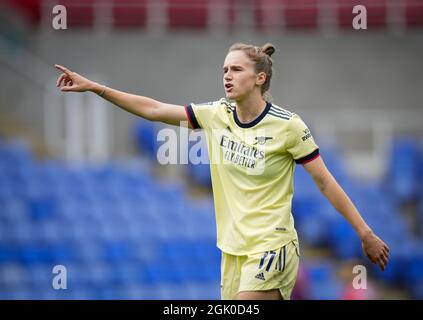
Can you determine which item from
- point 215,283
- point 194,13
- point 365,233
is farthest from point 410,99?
point 365,233

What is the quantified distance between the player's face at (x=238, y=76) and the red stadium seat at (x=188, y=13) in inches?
418

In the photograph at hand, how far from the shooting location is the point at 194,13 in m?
16.5

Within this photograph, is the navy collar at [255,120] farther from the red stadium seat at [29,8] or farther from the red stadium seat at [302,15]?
the red stadium seat at [302,15]

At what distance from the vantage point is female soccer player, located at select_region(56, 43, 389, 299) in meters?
5.74

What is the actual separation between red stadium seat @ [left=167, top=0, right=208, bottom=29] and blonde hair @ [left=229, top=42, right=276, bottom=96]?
10.5 m

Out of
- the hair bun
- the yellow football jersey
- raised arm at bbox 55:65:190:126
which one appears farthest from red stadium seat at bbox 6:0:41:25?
the yellow football jersey

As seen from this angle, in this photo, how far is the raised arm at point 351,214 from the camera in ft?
18.8

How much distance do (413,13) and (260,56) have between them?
11140 millimetres

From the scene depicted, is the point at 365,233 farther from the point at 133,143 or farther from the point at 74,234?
the point at 133,143

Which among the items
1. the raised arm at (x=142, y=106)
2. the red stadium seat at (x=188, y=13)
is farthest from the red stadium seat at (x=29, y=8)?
the raised arm at (x=142, y=106)

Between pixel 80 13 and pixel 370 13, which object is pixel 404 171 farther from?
pixel 80 13

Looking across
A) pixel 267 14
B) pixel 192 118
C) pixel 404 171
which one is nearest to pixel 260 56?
pixel 192 118

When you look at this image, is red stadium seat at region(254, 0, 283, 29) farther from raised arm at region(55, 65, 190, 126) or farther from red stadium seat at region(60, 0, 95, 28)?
raised arm at region(55, 65, 190, 126)
